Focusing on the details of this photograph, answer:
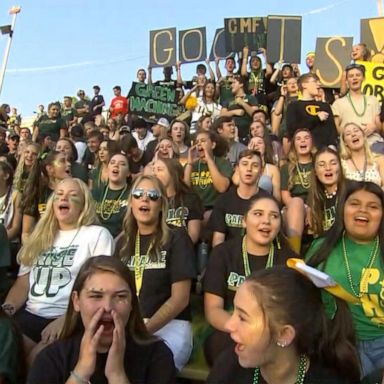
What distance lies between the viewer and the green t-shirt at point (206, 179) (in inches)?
241

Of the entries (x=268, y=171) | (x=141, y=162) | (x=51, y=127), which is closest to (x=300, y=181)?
(x=268, y=171)

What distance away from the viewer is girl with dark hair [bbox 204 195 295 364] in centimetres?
358

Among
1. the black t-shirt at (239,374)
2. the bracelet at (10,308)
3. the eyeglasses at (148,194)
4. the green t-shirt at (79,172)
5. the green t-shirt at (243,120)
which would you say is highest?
the green t-shirt at (243,120)

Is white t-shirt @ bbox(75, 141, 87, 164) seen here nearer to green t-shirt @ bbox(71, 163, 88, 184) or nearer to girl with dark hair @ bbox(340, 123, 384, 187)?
green t-shirt @ bbox(71, 163, 88, 184)

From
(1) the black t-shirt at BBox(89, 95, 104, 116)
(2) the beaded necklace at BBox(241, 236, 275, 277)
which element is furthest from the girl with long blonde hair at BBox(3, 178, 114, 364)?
(1) the black t-shirt at BBox(89, 95, 104, 116)

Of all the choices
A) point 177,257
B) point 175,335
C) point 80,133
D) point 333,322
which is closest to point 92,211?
point 177,257

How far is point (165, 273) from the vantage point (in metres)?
3.77

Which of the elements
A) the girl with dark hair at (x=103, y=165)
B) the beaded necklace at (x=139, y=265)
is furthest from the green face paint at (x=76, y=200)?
the girl with dark hair at (x=103, y=165)

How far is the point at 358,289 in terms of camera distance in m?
3.23

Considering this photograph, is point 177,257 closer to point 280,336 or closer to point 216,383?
point 216,383

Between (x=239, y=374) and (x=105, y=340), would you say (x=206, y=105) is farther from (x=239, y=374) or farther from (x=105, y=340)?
(x=239, y=374)

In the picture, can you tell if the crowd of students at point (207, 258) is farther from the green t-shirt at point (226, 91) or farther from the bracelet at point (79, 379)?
the green t-shirt at point (226, 91)

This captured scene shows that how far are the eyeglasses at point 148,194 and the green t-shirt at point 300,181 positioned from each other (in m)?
1.99

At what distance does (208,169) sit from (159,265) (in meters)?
2.57
